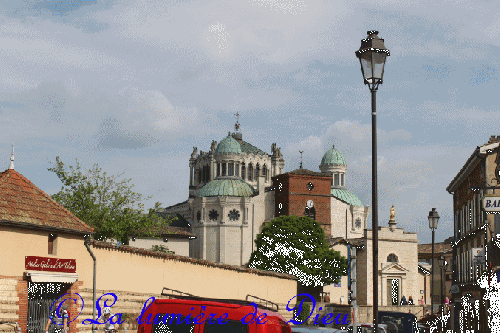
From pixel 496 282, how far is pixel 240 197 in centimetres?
7102

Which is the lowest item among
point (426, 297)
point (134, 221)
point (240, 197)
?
point (426, 297)

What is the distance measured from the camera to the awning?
19.4 metres

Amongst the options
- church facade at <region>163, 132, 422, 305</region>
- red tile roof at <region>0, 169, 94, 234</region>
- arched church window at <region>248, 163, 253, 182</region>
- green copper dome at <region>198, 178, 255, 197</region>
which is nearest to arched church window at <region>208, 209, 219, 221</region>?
church facade at <region>163, 132, 422, 305</region>

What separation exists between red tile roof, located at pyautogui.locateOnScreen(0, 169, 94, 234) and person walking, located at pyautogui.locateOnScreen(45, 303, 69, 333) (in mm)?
2367

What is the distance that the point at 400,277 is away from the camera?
8388 cm

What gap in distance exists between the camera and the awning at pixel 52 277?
763 inches

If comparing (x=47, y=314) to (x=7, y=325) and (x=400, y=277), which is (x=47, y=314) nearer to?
(x=7, y=325)

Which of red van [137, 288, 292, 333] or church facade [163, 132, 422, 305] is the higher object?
church facade [163, 132, 422, 305]

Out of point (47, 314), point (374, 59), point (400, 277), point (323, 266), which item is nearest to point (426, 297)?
point (400, 277)

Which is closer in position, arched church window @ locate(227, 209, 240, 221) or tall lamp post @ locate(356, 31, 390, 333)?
tall lamp post @ locate(356, 31, 390, 333)

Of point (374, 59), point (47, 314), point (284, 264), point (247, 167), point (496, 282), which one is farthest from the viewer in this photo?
point (247, 167)

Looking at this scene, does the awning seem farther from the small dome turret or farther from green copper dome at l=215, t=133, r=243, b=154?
the small dome turret

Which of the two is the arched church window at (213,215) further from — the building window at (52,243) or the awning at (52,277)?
the building window at (52,243)

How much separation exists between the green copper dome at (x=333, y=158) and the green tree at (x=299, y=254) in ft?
121
